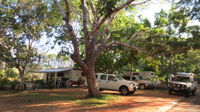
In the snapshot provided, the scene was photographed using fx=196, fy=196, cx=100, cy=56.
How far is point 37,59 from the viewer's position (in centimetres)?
1839

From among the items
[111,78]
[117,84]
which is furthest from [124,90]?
[111,78]

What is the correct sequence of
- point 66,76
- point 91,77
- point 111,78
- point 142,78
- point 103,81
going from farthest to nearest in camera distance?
point 66,76
point 142,78
point 103,81
point 111,78
point 91,77

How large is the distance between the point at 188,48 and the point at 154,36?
250 centimetres

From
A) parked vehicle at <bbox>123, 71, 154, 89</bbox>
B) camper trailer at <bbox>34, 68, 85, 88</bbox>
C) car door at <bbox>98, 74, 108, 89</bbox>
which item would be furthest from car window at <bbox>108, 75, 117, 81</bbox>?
camper trailer at <bbox>34, 68, 85, 88</bbox>

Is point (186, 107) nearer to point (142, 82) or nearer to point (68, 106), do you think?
point (68, 106)

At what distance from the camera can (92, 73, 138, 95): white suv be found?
52.6 feet

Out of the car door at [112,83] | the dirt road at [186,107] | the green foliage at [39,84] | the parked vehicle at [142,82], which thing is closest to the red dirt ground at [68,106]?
the dirt road at [186,107]

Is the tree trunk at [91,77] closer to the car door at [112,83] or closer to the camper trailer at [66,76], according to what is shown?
the car door at [112,83]

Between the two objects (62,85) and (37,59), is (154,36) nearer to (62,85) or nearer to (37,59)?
(37,59)

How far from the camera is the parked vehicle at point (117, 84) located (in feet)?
52.6

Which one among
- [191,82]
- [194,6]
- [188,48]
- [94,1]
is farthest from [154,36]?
[191,82]

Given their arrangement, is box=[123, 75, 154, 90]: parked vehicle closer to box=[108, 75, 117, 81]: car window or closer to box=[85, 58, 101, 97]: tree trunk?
box=[108, 75, 117, 81]: car window

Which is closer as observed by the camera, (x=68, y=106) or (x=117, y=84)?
(x=68, y=106)

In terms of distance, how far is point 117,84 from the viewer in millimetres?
16266
